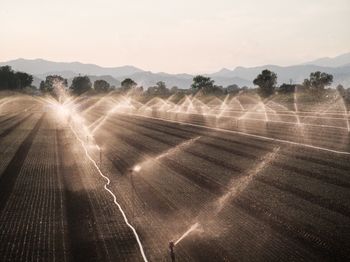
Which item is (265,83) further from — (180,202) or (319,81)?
(180,202)

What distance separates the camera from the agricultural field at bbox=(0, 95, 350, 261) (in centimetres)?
1128

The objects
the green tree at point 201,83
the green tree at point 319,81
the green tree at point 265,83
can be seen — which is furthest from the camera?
the green tree at point 201,83

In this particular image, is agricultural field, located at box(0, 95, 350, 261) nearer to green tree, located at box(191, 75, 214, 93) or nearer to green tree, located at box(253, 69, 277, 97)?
green tree, located at box(253, 69, 277, 97)

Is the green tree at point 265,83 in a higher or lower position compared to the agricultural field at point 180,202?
higher

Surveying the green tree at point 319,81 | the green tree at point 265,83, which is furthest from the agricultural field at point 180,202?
the green tree at point 265,83

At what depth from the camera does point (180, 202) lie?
15.8 meters

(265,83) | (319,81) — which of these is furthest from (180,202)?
(265,83)

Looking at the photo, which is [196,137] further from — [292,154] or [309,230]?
[309,230]

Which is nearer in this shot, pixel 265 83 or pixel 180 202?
pixel 180 202

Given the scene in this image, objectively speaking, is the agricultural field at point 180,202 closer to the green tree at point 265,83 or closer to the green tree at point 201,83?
the green tree at point 265,83

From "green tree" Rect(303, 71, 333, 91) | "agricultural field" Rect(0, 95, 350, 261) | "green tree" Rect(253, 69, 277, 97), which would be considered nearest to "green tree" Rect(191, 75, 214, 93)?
"green tree" Rect(253, 69, 277, 97)

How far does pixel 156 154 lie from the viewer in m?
27.4

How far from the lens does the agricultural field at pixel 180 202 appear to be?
37.0 feet

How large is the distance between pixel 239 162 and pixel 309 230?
1104 cm
